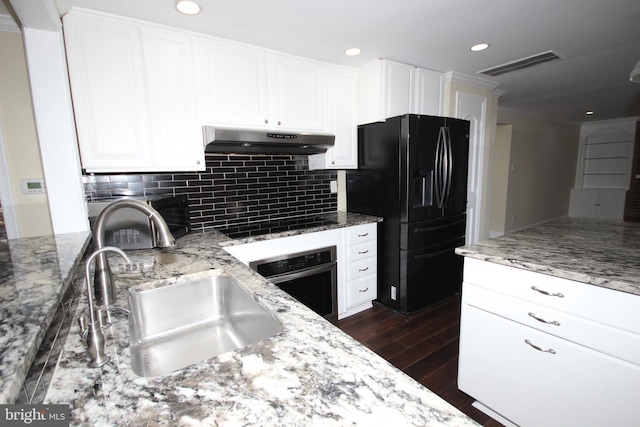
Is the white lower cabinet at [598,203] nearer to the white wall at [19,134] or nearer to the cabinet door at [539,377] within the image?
the cabinet door at [539,377]

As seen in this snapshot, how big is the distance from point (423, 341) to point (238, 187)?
2012 mm

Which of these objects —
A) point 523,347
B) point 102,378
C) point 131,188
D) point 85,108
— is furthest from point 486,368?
point 85,108

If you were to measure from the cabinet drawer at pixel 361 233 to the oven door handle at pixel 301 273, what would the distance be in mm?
269

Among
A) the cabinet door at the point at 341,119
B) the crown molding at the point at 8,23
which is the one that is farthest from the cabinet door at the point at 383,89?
the crown molding at the point at 8,23

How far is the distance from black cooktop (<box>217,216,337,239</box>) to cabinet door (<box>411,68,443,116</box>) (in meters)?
1.46

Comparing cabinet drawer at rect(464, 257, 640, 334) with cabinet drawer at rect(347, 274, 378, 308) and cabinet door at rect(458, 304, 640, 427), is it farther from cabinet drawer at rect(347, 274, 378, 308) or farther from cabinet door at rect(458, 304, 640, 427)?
cabinet drawer at rect(347, 274, 378, 308)

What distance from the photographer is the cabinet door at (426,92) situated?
8.99 feet

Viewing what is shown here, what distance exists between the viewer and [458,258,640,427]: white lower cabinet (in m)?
1.06

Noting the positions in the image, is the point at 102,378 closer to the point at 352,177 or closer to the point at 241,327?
the point at 241,327

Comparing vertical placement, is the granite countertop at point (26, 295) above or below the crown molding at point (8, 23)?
below

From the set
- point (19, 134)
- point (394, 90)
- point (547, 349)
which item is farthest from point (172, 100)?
point (547, 349)

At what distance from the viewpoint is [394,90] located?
2582 millimetres

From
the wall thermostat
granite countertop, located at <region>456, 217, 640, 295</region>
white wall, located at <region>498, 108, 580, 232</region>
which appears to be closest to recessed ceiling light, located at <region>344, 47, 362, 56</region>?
granite countertop, located at <region>456, 217, 640, 295</region>

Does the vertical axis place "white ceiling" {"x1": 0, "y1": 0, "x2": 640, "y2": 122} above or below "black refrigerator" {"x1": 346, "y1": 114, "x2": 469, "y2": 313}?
above
